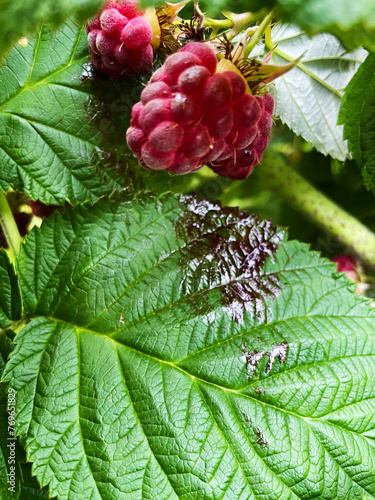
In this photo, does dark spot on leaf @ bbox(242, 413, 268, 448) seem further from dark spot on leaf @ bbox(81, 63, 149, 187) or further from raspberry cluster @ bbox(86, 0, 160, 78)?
raspberry cluster @ bbox(86, 0, 160, 78)

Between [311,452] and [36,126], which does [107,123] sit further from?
[311,452]

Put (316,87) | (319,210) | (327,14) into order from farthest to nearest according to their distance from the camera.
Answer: (319,210), (316,87), (327,14)

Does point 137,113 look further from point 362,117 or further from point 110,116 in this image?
point 362,117

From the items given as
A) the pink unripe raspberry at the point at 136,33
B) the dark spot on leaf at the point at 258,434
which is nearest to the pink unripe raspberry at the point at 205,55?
the pink unripe raspberry at the point at 136,33

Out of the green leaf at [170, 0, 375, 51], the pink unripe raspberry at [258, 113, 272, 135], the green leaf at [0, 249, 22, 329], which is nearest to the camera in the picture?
the green leaf at [170, 0, 375, 51]

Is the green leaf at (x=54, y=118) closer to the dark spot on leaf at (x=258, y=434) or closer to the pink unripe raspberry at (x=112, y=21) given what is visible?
the pink unripe raspberry at (x=112, y=21)

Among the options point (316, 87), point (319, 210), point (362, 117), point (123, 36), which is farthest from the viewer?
point (319, 210)

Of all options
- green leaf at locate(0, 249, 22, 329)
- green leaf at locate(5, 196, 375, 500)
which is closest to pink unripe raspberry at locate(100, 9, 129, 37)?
green leaf at locate(5, 196, 375, 500)

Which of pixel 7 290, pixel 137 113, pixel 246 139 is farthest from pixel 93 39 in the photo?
pixel 7 290
